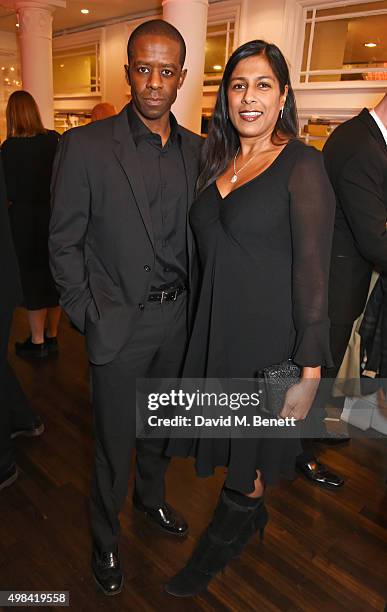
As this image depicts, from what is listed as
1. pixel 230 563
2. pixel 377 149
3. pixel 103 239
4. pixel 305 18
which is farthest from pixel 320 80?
pixel 230 563

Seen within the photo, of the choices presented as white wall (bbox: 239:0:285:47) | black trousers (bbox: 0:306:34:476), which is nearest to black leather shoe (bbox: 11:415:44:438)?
black trousers (bbox: 0:306:34:476)

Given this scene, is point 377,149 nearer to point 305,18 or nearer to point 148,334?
point 148,334

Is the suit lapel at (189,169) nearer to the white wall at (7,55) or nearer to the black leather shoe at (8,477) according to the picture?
the black leather shoe at (8,477)

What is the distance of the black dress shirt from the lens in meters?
1.48

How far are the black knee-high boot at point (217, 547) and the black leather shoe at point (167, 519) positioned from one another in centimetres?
20

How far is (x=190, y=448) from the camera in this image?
→ 1625mm

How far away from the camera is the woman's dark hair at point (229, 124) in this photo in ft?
4.21

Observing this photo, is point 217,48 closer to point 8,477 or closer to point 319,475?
point 319,475

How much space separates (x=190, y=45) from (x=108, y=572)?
10.8 feet

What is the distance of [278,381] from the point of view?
1307 millimetres

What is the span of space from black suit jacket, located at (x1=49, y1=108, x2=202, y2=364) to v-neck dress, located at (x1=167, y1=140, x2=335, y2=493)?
0.67 feet

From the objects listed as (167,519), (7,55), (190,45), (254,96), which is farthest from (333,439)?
(7,55)

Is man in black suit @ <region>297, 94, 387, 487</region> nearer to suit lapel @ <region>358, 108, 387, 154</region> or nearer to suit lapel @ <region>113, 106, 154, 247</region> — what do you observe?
suit lapel @ <region>358, 108, 387, 154</region>

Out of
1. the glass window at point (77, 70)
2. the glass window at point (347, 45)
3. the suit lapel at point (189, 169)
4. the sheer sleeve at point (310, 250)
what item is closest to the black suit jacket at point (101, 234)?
the suit lapel at point (189, 169)
